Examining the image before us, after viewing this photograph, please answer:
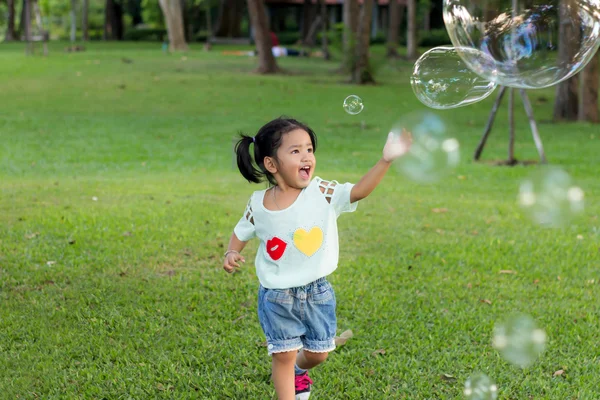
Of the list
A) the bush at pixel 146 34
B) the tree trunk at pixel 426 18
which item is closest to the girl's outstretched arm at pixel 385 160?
the tree trunk at pixel 426 18

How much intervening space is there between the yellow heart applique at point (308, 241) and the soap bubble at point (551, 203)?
3791mm

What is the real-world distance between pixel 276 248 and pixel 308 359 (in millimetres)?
541

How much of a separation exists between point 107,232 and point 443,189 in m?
4.05

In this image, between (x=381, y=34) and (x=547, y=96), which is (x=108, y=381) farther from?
(x=381, y=34)

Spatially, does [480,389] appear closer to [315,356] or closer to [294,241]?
[315,356]

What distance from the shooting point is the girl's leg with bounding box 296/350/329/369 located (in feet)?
10.4

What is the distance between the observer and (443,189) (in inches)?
331

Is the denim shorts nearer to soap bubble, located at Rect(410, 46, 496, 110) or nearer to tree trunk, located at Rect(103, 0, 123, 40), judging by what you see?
soap bubble, located at Rect(410, 46, 496, 110)

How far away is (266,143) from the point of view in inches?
121

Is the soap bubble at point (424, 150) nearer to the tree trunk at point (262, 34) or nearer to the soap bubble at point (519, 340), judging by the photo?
the soap bubble at point (519, 340)

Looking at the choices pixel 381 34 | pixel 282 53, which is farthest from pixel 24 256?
pixel 381 34

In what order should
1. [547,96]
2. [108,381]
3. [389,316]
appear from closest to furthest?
1. [108,381]
2. [389,316]
3. [547,96]

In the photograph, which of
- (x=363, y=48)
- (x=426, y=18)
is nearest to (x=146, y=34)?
(x=426, y=18)

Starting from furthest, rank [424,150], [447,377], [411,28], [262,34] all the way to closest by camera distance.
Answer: [411,28], [262,34], [424,150], [447,377]
